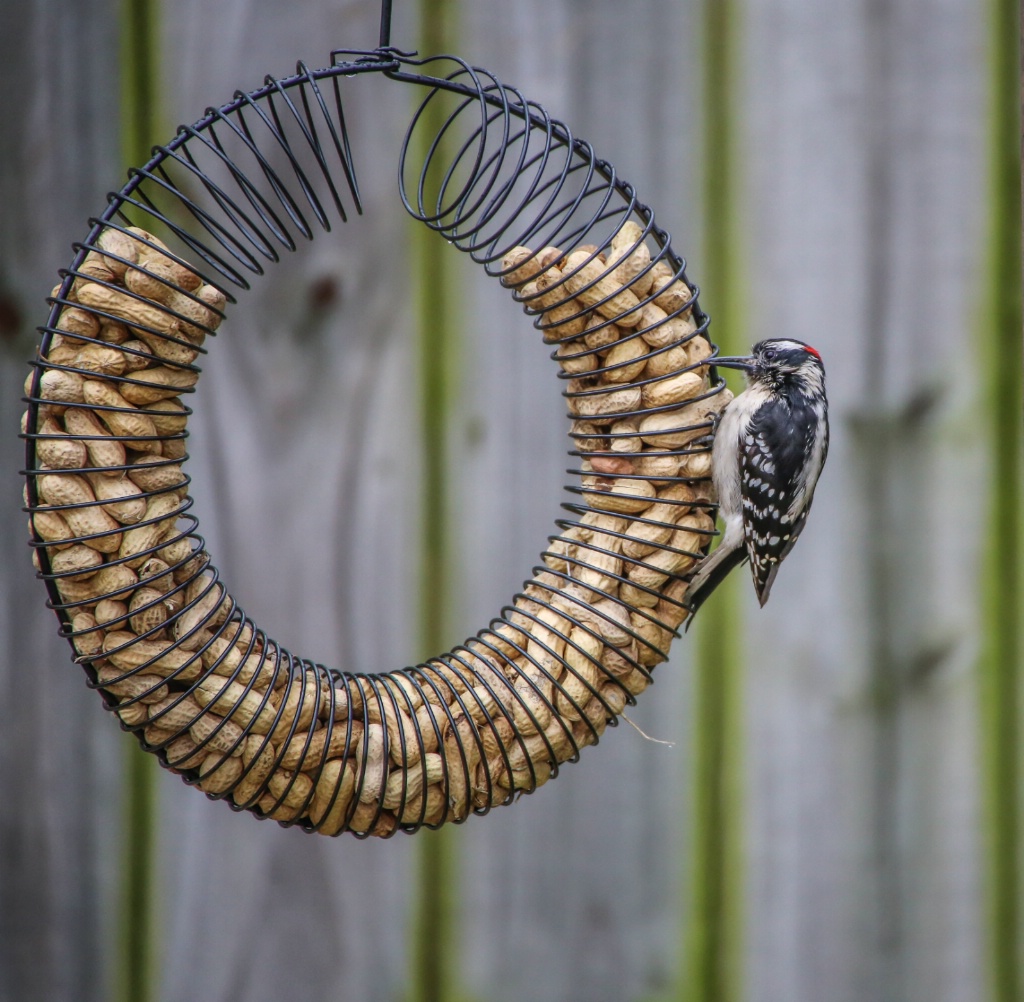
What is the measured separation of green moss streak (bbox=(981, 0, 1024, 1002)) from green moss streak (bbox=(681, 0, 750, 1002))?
1.19 feet

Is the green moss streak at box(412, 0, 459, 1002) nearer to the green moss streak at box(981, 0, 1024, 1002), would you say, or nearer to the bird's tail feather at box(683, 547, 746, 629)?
the bird's tail feather at box(683, 547, 746, 629)

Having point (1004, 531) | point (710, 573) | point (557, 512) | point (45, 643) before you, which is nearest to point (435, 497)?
point (557, 512)

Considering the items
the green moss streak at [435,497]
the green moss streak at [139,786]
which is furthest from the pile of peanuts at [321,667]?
the green moss streak at [139,786]

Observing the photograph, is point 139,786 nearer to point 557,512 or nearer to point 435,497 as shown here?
point 435,497

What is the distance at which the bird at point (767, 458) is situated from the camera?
125 cm

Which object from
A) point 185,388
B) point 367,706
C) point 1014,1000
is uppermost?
point 185,388

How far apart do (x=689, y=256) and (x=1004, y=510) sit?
58 centimetres

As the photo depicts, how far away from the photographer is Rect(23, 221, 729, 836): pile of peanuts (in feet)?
3.10

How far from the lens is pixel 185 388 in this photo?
99 centimetres

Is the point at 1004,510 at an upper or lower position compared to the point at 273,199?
lower

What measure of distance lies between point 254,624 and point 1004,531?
1.07 meters

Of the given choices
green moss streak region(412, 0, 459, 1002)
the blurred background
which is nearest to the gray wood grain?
the blurred background

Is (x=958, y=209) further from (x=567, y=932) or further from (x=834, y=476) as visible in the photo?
(x=567, y=932)

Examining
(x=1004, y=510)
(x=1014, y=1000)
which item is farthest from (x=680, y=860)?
(x=1004, y=510)
